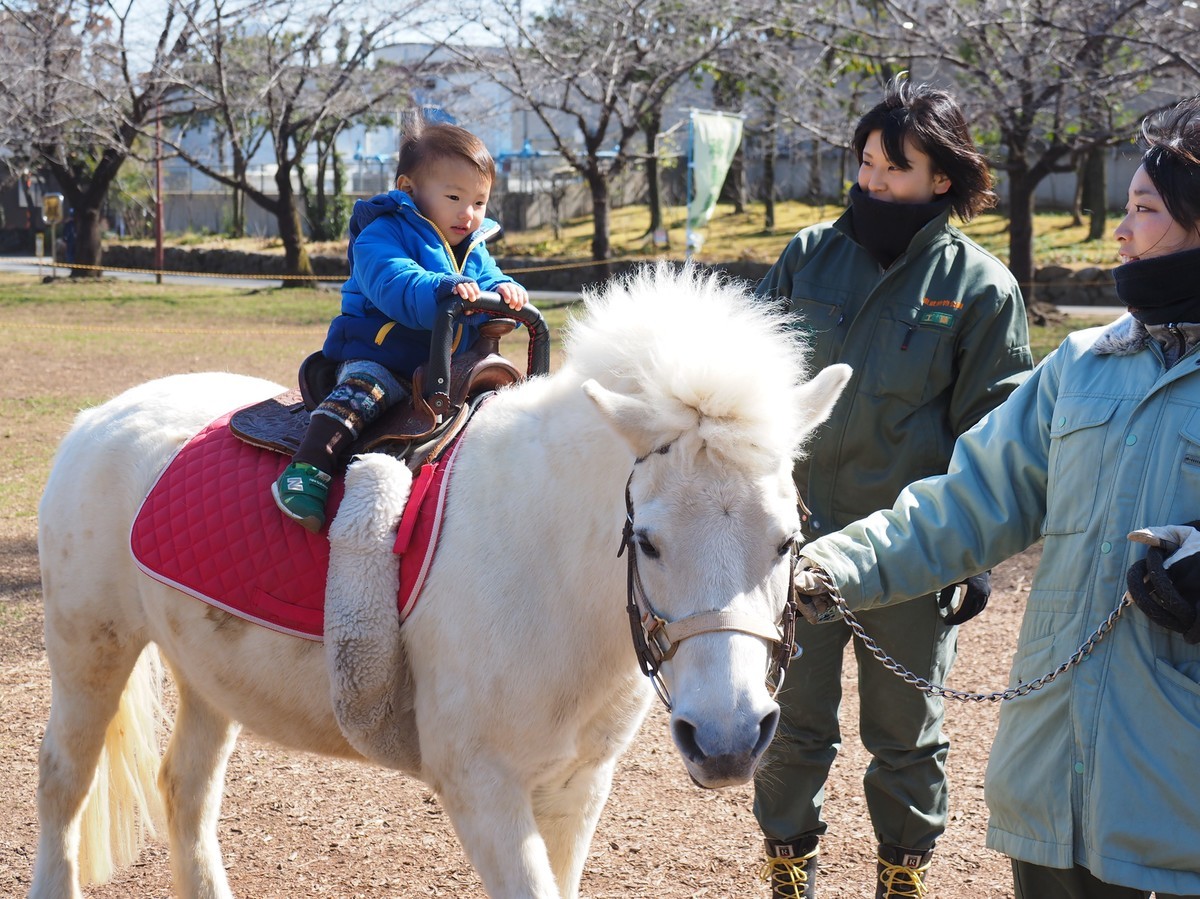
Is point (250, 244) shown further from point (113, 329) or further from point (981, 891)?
point (981, 891)

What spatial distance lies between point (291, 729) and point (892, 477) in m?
1.64

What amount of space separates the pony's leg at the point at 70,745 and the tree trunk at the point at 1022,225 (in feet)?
50.9

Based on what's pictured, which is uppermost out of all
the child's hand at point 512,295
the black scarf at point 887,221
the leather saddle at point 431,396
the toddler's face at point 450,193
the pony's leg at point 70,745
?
the toddler's face at point 450,193

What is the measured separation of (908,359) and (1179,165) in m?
1.04

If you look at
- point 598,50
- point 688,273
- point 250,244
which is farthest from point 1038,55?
point 250,244

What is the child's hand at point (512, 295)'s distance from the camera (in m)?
2.82

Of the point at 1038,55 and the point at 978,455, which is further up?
the point at 1038,55

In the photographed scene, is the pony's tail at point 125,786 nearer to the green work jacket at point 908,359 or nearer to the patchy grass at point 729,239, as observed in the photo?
the green work jacket at point 908,359

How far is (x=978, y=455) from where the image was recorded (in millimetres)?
2225

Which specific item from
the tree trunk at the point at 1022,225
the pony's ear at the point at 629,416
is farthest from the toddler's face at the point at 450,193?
the tree trunk at the point at 1022,225

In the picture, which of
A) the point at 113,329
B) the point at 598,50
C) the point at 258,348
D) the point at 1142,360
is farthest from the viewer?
the point at 598,50

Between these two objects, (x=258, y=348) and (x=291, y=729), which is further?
(x=258, y=348)

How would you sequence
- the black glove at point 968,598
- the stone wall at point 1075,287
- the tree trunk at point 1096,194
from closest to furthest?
the black glove at point 968,598 < the stone wall at point 1075,287 < the tree trunk at point 1096,194

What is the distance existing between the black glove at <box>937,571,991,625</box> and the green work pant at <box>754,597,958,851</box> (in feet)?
0.14
